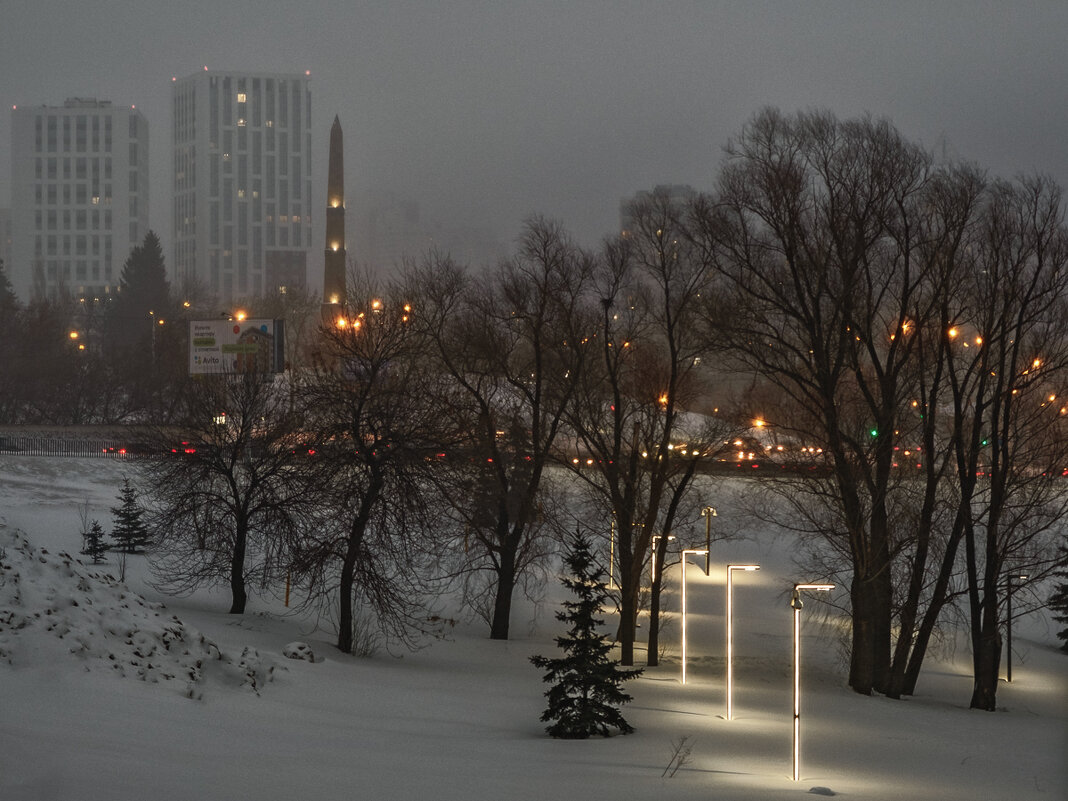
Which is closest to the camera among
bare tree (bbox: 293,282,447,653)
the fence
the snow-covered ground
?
the snow-covered ground

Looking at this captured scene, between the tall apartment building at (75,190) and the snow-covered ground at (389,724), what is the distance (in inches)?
6666

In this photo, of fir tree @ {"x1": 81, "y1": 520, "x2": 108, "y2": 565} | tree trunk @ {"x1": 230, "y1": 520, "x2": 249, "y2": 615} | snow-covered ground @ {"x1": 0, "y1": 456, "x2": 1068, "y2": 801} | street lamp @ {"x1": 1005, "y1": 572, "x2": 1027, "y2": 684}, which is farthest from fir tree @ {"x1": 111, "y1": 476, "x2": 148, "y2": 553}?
street lamp @ {"x1": 1005, "y1": 572, "x2": 1027, "y2": 684}

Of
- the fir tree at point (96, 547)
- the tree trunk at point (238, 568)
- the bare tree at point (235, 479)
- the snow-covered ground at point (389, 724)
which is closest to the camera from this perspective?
the snow-covered ground at point (389, 724)

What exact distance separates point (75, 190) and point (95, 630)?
182226 mm

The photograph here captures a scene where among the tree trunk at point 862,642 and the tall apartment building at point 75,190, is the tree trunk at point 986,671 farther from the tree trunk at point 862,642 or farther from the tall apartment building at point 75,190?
the tall apartment building at point 75,190

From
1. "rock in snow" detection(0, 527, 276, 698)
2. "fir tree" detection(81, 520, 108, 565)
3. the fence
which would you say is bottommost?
"fir tree" detection(81, 520, 108, 565)

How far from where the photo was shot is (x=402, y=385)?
22781 millimetres

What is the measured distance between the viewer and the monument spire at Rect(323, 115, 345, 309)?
107m

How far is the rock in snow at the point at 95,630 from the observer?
42.9ft

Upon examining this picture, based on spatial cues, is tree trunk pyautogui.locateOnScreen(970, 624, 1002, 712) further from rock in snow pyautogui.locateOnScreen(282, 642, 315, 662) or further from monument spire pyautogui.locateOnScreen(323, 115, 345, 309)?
monument spire pyautogui.locateOnScreen(323, 115, 345, 309)

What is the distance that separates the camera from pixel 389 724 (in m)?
14.4

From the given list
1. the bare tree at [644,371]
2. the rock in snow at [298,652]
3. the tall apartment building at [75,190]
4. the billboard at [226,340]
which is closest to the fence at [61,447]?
the billboard at [226,340]

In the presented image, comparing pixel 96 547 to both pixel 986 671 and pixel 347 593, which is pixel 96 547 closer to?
pixel 347 593

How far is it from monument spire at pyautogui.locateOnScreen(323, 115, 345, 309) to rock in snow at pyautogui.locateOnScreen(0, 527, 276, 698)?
8844cm
